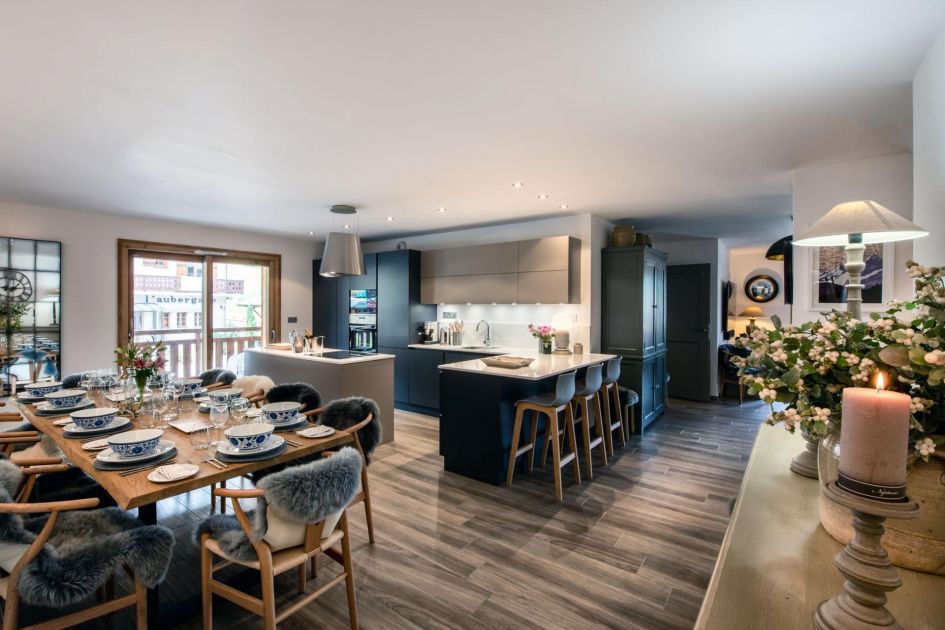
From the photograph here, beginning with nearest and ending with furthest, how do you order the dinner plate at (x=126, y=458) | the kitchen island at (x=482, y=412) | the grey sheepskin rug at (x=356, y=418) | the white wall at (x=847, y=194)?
the dinner plate at (x=126, y=458) → the grey sheepskin rug at (x=356, y=418) → the white wall at (x=847, y=194) → the kitchen island at (x=482, y=412)

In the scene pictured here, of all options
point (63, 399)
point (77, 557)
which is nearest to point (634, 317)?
point (77, 557)

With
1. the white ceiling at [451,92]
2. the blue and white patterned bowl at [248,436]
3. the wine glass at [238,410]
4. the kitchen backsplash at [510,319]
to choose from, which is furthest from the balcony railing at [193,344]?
the blue and white patterned bowl at [248,436]

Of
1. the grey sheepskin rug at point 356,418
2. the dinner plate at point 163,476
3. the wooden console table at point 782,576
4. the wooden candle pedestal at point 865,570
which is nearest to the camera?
the wooden candle pedestal at point 865,570

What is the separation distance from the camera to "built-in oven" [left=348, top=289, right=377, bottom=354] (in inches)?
264

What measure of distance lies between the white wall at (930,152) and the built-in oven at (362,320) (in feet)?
19.1

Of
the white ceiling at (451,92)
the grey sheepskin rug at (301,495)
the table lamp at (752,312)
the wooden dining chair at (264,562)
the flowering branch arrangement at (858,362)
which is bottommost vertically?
the wooden dining chair at (264,562)

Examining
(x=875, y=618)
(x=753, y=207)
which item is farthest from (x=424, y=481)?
(x=753, y=207)

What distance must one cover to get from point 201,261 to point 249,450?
5264 millimetres

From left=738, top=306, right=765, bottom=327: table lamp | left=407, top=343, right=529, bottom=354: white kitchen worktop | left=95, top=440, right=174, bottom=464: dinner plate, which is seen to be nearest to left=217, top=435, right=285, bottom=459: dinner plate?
left=95, top=440, right=174, bottom=464: dinner plate

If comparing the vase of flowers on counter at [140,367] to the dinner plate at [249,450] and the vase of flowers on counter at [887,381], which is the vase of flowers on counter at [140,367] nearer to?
the dinner plate at [249,450]

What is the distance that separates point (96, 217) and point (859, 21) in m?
6.74

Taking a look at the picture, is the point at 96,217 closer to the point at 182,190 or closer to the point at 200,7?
the point at 182,190

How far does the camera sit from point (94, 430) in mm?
2225

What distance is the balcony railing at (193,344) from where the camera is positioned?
19.3ft
